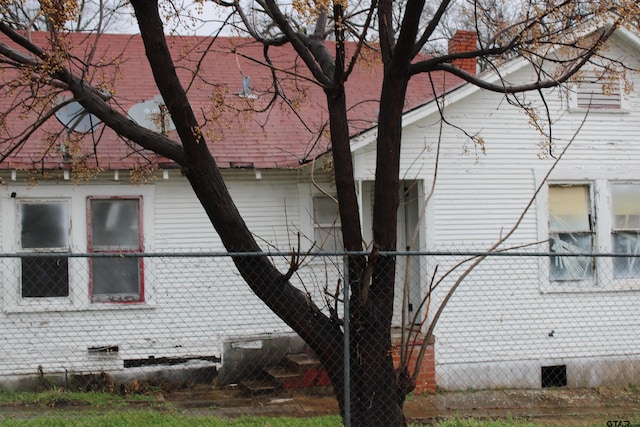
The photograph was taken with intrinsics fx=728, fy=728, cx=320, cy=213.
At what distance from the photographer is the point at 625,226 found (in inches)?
461

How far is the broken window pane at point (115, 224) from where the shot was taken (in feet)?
36.9

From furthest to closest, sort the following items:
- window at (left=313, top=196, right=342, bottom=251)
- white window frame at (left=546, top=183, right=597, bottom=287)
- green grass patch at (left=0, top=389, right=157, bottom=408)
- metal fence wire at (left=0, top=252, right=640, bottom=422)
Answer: window at (left=313, top=196, right=342, bottom=251) < white window frame at (left=546, top=183, right=597, bottom=287) < metal fence wire at (left=0, top=252, right=640, bottom=422) < green grass patch at (left=0, top=389, right=157, bottom=408)

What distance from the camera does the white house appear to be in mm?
10922

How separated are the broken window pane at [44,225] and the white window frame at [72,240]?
0.31 ft

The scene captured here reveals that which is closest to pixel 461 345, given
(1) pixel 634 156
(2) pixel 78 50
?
(1) pixel 634 156

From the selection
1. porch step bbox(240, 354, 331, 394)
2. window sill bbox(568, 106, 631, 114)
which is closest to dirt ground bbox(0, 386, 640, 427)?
porch step bbox(240, 354, 331, 394)

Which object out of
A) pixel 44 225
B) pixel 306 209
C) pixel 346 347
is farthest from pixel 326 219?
pixel 346 347

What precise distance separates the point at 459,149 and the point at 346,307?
5951mm

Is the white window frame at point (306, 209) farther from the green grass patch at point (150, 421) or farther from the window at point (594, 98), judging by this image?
the window at point (594, 98)

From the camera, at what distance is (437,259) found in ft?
36.3

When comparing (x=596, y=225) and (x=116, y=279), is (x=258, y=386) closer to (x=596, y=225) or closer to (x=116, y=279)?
(x=116, y=279)

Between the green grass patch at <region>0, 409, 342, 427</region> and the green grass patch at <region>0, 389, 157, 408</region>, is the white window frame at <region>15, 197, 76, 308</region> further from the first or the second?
the green grass patch at <region>0, 409, 342, 427</region>

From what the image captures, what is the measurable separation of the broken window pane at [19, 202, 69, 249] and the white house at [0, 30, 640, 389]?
0.02 m

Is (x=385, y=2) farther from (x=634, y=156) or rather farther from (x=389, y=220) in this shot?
(x=634, y=156)
